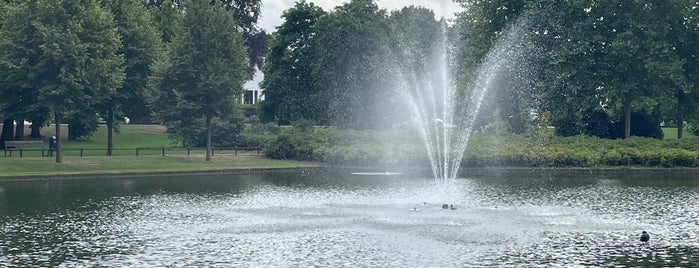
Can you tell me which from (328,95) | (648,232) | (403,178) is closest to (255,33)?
(328,95)

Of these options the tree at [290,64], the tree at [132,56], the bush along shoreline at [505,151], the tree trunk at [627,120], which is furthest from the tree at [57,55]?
the tree trunk at [627,120]

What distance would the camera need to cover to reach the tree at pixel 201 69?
204 feet

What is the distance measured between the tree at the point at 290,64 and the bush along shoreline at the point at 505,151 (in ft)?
51.4

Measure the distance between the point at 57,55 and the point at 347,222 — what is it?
29.1m

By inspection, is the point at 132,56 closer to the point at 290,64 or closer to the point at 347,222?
the point at 290,64

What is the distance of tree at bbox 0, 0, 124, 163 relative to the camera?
5609cm

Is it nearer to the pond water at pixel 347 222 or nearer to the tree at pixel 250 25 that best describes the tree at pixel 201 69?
the pond water at pixel 347 222

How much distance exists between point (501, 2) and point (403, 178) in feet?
92.8

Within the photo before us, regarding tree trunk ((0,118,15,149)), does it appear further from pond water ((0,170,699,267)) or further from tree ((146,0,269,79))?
tree ((146,0,269,79))

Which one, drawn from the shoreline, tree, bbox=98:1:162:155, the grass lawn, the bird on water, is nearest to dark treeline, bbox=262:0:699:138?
the shoreline

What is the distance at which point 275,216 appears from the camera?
119ft

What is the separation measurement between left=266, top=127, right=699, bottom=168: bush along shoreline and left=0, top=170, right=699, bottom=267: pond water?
8.60 m

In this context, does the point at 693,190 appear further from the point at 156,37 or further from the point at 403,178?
the point at 156,37

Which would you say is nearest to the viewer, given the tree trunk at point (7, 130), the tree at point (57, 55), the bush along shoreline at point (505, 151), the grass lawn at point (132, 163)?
the grass lawn at point (132, 163)
